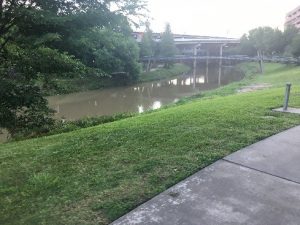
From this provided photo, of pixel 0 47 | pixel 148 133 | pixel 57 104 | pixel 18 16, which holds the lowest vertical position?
pixel 57 104

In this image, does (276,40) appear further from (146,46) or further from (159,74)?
(146,46)

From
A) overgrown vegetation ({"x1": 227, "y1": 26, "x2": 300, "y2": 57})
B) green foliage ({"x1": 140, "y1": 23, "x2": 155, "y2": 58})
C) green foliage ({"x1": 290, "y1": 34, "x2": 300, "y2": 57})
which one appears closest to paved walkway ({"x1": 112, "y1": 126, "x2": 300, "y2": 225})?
green foliage ({"x1": 290, "y1": 34, "x2": 300, "y2": 57})

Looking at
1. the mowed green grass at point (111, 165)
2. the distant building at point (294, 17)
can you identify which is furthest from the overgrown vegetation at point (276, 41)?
the distant building at point (294, 17)

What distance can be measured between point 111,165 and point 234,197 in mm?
1980

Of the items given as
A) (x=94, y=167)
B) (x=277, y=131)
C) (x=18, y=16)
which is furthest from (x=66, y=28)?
(x=277, y=131)

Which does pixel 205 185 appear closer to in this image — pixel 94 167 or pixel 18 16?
pixel 94 167

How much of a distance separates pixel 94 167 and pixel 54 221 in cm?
156

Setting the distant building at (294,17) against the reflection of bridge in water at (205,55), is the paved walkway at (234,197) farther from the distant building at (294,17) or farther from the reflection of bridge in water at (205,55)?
the distant building at (294,17)

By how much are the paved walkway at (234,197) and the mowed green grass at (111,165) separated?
23 cm

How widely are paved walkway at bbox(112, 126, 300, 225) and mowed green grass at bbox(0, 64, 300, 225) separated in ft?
0.76

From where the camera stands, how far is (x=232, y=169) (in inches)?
193

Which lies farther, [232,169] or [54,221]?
[232,169]

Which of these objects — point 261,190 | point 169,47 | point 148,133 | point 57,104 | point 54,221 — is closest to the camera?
point 54,221

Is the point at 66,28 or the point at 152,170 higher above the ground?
the point at 66,28
